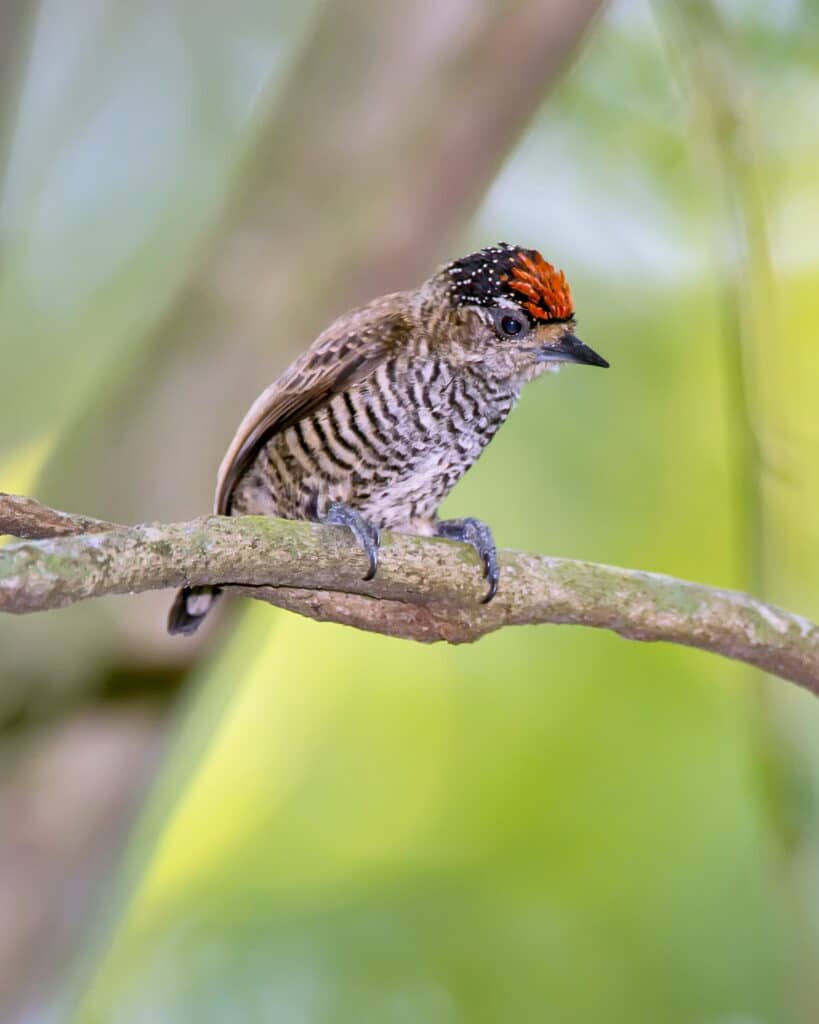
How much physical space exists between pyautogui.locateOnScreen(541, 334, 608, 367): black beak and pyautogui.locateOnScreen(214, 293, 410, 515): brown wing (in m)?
0.55

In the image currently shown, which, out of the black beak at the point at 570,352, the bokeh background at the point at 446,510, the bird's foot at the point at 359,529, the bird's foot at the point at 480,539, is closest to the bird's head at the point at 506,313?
the black beak at the point at 570,352

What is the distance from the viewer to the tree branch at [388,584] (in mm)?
2275

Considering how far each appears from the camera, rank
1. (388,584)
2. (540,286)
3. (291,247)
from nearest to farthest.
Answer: (388,584)
(540,286)
(291,247)

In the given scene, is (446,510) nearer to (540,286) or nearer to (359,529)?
(540,286)

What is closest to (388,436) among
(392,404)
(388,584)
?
(392,404)

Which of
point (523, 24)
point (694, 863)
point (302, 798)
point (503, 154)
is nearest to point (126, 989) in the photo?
point (302, 798)

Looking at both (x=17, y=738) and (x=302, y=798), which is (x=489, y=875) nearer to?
(x=302, y=798)

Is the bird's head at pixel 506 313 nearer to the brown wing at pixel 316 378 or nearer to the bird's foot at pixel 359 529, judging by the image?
the brown wing at pixel 316 378

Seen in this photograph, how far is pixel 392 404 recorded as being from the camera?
385cm

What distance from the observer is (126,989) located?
255 inches

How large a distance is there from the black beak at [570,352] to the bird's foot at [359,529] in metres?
0.70

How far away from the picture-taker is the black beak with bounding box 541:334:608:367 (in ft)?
11.3

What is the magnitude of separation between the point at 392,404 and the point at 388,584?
0.99 metres

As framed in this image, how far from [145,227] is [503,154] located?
2.25 meters
